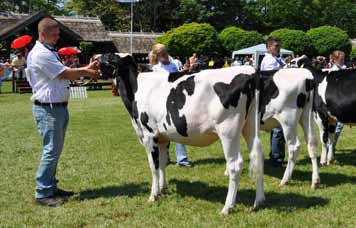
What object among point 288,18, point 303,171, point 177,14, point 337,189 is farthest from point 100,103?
point 288,18

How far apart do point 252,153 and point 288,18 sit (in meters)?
64.6

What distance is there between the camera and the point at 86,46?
41.9m

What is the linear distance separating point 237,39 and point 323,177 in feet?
133

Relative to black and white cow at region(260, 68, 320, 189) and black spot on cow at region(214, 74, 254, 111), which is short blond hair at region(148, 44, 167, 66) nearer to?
black and white cow at region(260, 68, 320, 189)

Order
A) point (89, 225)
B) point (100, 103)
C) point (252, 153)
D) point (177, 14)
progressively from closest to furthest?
1. point (89, 225)
2. point (252, 153)
3. point (100, 103)
4. point (177, 14)

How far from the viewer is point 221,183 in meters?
7.39

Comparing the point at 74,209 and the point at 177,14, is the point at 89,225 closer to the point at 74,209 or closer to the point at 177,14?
the point at 74,209

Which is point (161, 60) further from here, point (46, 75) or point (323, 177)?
point (323, 177)

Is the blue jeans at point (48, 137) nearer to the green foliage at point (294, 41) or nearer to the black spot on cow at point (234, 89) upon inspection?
the black spot on cow at point (234, 89)

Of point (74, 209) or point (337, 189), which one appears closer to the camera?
point (74, 209)

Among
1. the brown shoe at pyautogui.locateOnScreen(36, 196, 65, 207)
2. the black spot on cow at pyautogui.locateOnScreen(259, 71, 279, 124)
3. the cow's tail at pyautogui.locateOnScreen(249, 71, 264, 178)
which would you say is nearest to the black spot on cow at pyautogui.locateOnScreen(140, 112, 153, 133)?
the cow's tail at pyautogui.locateOnScreen(249, 71, 264, 178)

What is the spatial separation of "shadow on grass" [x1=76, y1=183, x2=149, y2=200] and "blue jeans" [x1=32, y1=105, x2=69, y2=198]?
55 cm

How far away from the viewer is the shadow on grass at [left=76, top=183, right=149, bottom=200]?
22.2ft

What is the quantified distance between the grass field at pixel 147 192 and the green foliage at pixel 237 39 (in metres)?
36.7
